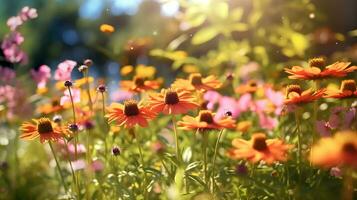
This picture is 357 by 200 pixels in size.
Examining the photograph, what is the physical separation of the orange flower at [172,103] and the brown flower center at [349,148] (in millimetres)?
530

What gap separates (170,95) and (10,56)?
982 mm

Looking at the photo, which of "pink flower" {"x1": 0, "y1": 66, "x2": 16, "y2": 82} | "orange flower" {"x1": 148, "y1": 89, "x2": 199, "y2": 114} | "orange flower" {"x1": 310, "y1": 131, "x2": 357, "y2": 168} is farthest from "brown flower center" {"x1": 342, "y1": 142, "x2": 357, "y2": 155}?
"pink flower" {"x1": 0, "y1": 66, "x2": 16, "y2": 82}

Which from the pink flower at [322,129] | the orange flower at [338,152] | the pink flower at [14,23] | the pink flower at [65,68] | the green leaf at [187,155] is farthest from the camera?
the pink flower at [14,23]

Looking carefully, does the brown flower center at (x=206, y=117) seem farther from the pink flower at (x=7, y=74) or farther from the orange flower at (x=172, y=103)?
the pink flower at (x=7, y=74)

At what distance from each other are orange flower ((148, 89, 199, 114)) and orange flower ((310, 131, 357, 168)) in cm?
52

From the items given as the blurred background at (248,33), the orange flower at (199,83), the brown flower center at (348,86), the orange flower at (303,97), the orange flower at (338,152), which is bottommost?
the orange flower at (338,152)

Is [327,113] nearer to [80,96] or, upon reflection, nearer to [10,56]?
[80,96]

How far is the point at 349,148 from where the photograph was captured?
34.5 inches

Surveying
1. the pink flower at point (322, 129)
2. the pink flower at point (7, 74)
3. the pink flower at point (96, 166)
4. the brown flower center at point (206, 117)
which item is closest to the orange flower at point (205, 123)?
the brown flower center at point (206, 117)

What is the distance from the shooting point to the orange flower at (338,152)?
0.84 m

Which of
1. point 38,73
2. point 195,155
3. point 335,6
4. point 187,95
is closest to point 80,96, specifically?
point 38,73

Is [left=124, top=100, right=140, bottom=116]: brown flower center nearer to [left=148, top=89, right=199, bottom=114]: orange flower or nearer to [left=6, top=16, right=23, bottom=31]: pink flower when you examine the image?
[left=148, top=89, right=199, bottom=114]: orange flower

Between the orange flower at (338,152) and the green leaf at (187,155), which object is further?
the green leaf at (187,155)

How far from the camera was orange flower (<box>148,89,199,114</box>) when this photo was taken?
137cm
